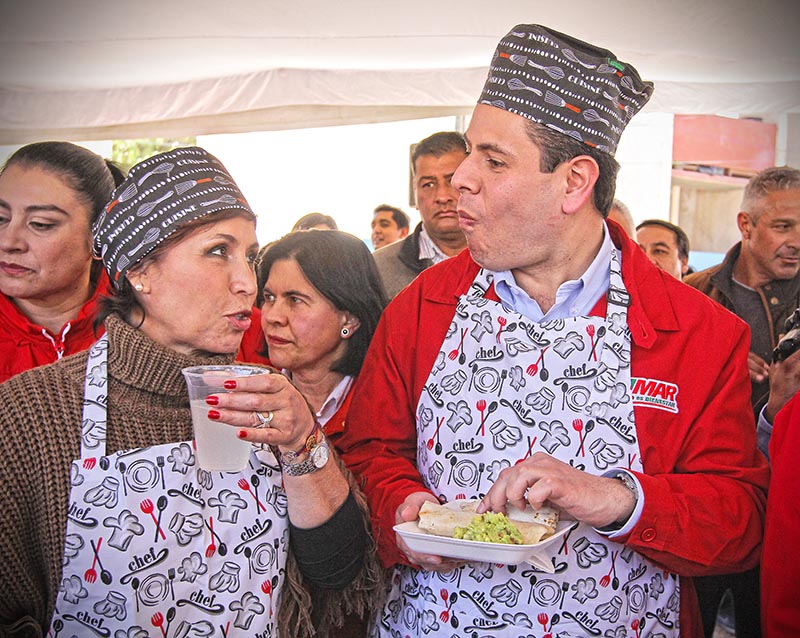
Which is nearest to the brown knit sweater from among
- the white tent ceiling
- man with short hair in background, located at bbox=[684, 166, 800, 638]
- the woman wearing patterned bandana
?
the woman wearing patterned bandana

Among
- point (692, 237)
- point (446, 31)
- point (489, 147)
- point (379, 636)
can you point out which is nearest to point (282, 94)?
point (446, 31)

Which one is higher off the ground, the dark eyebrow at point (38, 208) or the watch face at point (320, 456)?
the dark eyebrow at point (38, 208)

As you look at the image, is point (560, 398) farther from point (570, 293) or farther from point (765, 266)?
point (765, 266)

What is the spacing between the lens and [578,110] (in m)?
2.20

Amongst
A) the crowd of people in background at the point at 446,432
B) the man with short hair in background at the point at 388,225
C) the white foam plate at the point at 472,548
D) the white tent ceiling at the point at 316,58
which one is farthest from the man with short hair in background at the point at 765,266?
the man with short hair in background at the point at 388,225

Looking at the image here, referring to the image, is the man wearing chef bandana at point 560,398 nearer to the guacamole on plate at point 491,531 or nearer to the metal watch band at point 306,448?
the guacamole on plate at point 491,531

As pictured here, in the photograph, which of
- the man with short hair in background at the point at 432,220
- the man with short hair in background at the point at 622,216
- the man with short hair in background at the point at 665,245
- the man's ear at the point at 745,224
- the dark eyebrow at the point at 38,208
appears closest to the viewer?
the dark eyebrow at the point at 38,208

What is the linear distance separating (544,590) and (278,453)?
761mm

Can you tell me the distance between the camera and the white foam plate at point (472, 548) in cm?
178

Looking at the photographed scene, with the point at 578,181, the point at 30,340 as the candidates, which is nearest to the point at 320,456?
the point at 578,181

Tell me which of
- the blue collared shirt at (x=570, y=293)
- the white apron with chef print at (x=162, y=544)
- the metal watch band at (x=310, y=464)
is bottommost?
the white apron with chef print at (x=162, y=544)

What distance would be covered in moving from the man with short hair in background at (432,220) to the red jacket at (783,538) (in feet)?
9.91

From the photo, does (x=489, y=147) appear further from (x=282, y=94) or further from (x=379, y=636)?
(x=282, y=94)

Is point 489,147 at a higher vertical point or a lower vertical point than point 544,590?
higher
